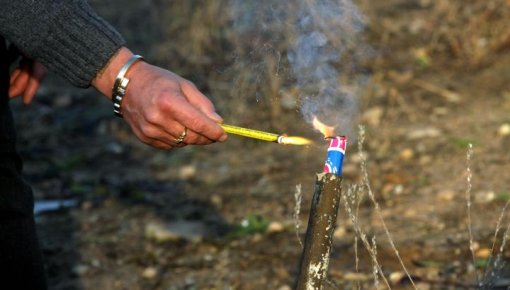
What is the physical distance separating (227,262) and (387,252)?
0.69 m

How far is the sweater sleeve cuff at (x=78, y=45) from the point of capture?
2.23 meters

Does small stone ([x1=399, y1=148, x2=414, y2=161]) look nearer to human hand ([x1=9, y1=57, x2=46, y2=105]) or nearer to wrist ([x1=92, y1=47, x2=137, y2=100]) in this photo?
human hand ([x1=9, y1=57, x2=46, y2=105])

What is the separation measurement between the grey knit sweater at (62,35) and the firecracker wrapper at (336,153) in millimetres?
581

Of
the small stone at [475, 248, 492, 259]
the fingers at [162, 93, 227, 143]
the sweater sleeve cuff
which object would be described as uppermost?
the sweater sleeve cuff

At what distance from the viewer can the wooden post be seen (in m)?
2.10

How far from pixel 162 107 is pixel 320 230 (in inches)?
17.6

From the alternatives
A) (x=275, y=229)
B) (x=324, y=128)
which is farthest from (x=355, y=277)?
(x=324, y=128)

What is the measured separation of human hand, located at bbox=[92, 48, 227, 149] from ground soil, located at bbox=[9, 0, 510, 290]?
116 cm

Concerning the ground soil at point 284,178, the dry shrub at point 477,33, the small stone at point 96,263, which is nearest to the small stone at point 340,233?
the ground soil at point 284,178

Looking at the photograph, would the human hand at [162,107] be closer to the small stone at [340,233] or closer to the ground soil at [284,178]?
the ground soil at [284,178]

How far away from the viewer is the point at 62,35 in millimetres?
2230

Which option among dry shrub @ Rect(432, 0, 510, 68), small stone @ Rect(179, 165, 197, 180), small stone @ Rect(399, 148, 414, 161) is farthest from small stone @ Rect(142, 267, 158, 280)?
dry shrub @ Rect(432, 0, 510, 68)

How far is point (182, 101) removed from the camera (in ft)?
7.00

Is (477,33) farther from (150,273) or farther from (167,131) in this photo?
(167,131)
